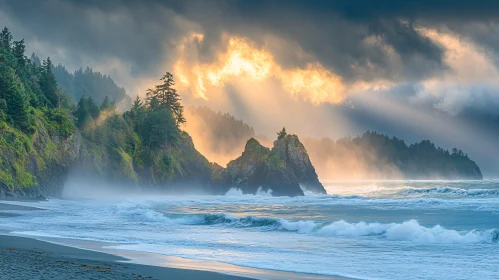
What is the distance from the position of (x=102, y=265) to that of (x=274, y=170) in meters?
97.6

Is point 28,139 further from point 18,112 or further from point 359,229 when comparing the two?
point 359,229

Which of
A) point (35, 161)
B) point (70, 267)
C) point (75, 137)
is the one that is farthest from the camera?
point (75, 137)

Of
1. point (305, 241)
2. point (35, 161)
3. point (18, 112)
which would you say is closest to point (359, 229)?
point (305, 241)

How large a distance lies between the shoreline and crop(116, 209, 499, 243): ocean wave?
45.0ft

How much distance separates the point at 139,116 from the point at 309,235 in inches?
3717

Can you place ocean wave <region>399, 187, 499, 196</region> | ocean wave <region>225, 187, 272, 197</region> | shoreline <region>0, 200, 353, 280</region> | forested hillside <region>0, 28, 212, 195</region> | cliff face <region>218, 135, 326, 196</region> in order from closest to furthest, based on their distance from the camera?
shoreline <region>0, 200, 353, 280</region>
forested hillside <region>0, 28, 212, 195</region>
ocean wave <region>399, 187, 499, 196</region>
ocean wave <region>225, 187, 272, 197</region>
cliff face <region>218, 135, 326, 196</region>

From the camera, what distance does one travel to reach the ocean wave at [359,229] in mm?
29844

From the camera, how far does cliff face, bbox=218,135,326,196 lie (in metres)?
114

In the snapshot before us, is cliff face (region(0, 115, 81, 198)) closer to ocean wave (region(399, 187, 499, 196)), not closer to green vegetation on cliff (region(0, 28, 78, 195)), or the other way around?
green vegetation on cliff (region(0, 28, 78, 195))

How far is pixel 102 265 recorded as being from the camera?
18438mm

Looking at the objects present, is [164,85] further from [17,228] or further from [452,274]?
[452,274]

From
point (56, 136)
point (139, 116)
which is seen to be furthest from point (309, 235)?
point (139, 116)

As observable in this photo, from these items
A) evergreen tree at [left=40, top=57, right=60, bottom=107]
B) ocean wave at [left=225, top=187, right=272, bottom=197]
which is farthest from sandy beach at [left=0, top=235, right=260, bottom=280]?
ocean wave at [left=225, top=187, right=272, bottom=197]

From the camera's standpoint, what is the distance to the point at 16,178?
6216 centimetres
